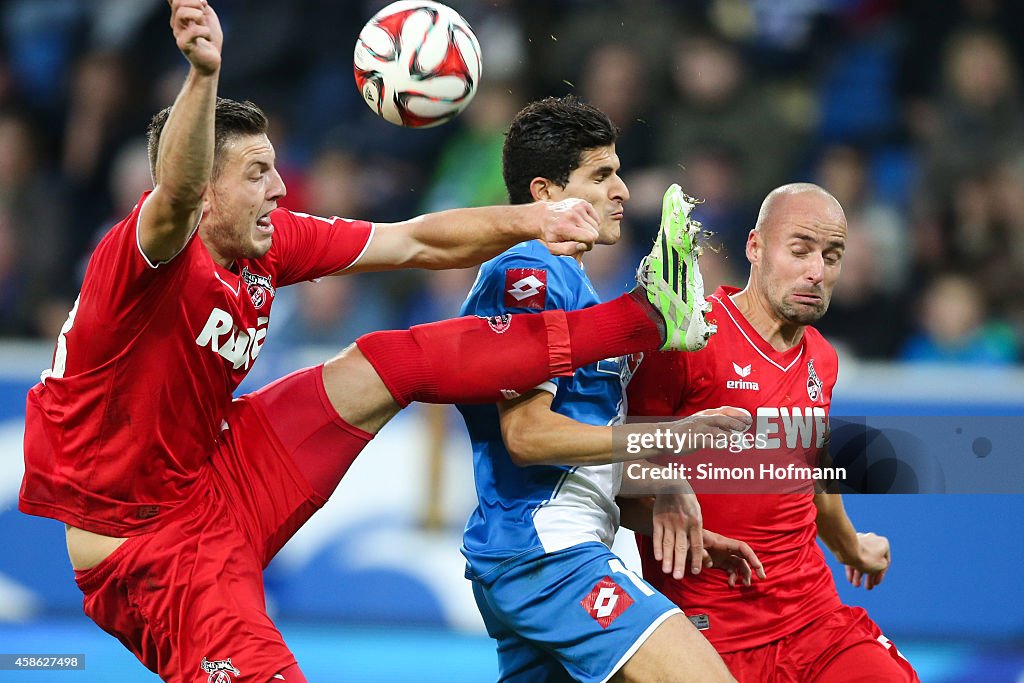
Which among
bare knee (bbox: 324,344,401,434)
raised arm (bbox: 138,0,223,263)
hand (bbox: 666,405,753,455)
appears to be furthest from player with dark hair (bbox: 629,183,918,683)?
raised arm (bbox: 138,0,223,263)

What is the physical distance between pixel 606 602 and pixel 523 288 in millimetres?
1005

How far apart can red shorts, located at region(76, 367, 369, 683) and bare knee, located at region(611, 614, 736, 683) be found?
3.27 feet

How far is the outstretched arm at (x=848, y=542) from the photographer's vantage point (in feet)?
14.8

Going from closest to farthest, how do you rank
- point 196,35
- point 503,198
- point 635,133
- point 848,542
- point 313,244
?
point 196,35 → point 313,244 → point 848,542 → point 503,198 → point 635,133

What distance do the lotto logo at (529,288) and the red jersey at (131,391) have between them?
2.82ft

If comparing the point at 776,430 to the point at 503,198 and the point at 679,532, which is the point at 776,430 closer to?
the point at 679,532

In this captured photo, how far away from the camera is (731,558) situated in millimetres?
4047

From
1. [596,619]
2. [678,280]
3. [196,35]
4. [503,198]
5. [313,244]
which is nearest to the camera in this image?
[196,35]

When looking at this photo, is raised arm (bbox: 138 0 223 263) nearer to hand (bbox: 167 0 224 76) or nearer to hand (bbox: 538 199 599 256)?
hand (bbox: 167 0 224 76)

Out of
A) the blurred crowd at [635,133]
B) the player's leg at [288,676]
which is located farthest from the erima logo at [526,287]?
the blurred crowd at [635,133]

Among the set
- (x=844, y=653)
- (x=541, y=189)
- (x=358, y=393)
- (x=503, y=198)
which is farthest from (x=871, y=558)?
(x=503, y=198)

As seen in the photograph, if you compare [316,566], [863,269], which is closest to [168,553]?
[316,566]

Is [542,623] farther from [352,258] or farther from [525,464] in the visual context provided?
[352,258]

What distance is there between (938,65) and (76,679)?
6.28 meters
